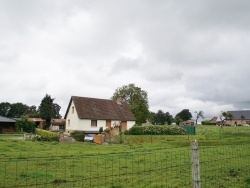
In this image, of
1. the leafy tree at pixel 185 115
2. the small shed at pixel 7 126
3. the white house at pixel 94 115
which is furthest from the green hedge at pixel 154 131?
the leafy tree at pixel 185 115

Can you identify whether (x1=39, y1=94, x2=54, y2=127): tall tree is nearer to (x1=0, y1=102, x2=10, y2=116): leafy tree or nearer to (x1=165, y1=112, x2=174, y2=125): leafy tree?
(x1=0, y1=102, x2=10, y2=116): leafy tree

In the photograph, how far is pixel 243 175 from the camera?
967 cm

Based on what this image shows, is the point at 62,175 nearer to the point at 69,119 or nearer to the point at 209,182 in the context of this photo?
the point at 209,182

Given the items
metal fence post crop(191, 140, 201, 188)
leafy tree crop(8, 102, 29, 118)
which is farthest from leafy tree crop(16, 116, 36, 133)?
leafy tree crop(8, 102, 29, 118)

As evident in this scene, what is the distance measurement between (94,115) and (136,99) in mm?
30790

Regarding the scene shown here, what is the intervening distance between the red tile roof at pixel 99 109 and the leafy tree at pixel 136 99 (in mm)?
21026

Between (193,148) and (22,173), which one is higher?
(193,148)

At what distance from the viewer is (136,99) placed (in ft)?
243

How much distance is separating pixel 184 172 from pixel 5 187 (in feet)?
22.3

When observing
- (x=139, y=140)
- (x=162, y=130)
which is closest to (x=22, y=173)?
(x=139, y=140)

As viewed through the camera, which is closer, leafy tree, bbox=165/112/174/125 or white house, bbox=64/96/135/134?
white house, bbox=64/96/135/134

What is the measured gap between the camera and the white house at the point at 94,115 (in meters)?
43.2

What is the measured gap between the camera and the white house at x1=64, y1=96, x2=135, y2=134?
43.2m

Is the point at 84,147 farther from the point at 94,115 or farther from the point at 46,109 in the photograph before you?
the point at 46,109
